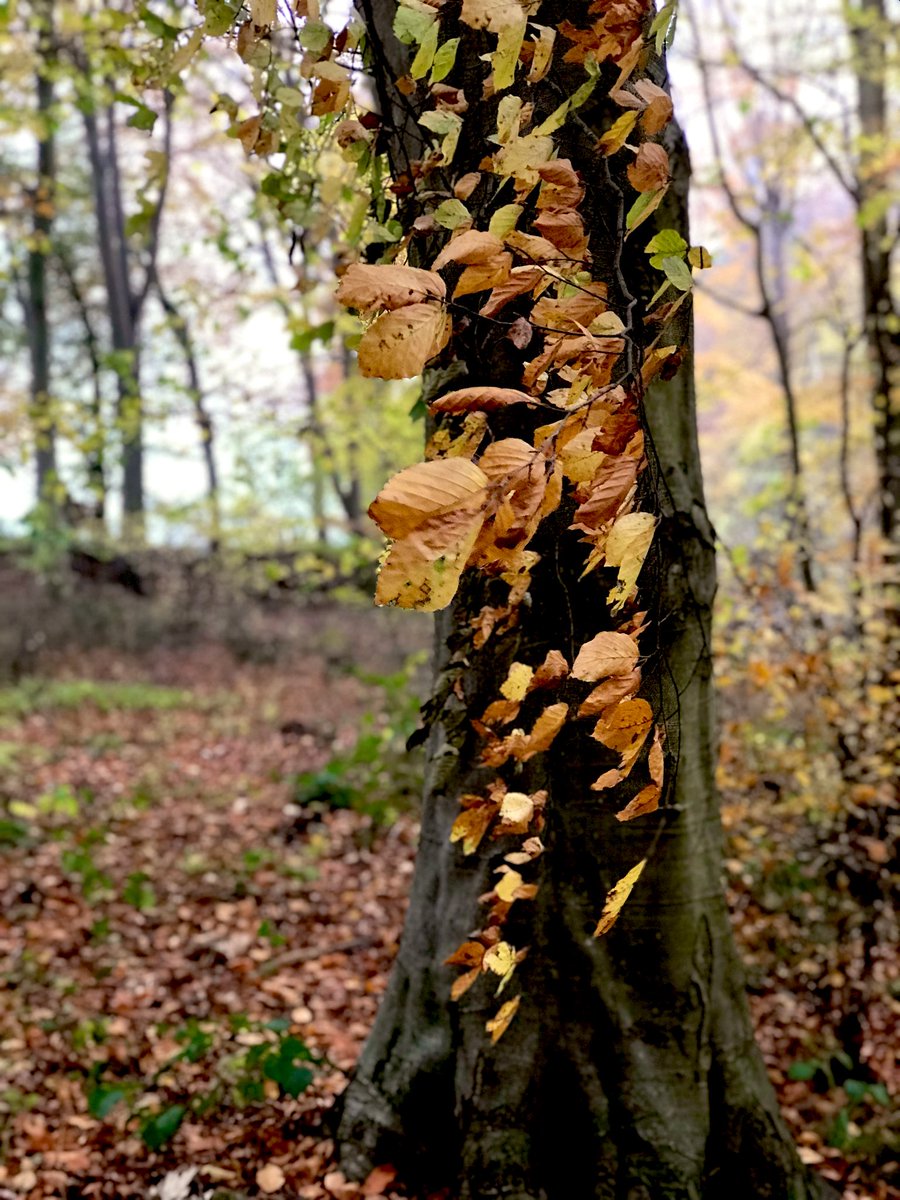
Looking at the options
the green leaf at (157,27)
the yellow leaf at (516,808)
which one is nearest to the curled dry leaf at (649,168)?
the yellow leaf at (516,808)

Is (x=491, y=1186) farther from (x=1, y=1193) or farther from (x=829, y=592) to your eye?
(x=829, y=592)

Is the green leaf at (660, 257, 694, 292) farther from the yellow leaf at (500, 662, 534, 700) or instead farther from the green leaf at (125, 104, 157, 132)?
the green leaf at (125, 104, 157, 132)

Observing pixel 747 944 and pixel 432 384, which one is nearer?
pixel 432 384

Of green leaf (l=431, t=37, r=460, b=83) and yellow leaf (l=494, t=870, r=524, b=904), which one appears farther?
yellow leaf (l=494, t=870, r=524, b=904)

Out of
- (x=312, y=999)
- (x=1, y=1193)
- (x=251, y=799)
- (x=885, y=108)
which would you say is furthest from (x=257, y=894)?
(x=885, y=108)

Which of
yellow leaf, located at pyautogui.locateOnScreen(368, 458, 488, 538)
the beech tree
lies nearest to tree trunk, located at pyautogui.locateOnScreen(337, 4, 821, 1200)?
the beech tree

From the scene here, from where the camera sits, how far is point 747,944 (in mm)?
3670

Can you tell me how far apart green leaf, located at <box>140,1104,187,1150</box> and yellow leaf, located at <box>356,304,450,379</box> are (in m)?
2.07

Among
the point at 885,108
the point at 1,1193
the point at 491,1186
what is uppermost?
the point at 885,108

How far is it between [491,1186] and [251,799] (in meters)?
4.28

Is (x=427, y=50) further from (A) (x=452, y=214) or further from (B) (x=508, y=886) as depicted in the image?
(B) (x=508, y=886)

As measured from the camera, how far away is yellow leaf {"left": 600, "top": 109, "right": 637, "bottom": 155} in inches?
43.1

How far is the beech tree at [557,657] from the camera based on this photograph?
107 cm

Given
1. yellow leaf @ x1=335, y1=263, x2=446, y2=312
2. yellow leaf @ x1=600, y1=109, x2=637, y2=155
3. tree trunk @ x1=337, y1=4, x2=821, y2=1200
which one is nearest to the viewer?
yellow leaf @ x1=335, y1=263, x2=446, y2=312
